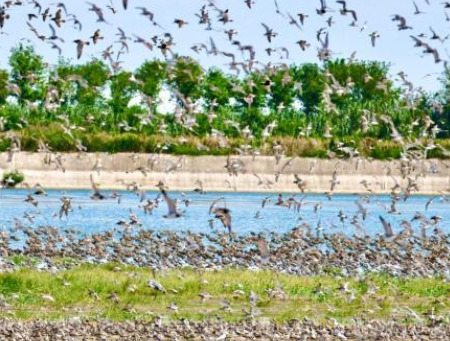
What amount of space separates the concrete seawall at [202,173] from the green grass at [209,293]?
8319 cm

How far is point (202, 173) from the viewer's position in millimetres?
117625

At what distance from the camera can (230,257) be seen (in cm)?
3631

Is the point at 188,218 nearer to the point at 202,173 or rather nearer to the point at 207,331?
the point at 202,173

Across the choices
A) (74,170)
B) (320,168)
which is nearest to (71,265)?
(74,170)

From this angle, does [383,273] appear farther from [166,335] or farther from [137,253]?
[166,335]

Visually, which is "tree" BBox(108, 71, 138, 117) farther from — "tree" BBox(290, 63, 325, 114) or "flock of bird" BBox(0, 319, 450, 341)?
"flock of bird" BBox(0, 319, 450, 341)

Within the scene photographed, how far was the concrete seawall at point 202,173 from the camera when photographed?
114 metres

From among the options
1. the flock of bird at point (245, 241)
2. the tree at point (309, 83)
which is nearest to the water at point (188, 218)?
the flock of bird at point (245, 241)

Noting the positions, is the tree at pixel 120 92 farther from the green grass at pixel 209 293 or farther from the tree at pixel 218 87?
the green grass at pixel 209 293

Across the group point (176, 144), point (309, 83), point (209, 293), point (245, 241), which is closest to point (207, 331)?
point (209, 293)

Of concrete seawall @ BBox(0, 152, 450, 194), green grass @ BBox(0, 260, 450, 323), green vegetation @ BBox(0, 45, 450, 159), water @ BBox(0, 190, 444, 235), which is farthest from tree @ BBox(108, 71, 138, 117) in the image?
green grass @ BBox(0, 260, 450, 323)

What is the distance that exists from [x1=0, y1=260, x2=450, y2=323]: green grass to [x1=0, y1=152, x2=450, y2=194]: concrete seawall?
83.2 meters

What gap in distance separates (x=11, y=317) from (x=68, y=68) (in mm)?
118753

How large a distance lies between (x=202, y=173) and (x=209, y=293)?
91061 millimetres
